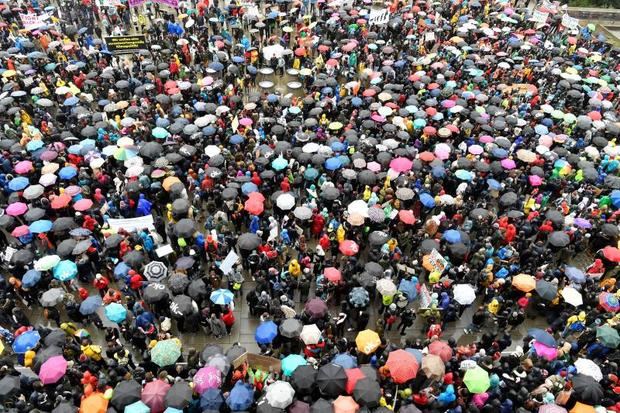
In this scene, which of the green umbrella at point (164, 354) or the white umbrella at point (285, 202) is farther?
the white umbrella at point (285, 202)

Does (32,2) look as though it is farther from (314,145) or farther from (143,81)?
(314,145)

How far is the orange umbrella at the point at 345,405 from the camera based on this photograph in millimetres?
8953

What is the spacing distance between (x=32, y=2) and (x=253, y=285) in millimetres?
23172

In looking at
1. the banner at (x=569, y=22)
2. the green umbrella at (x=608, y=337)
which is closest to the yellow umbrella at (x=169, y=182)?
the green umbrella at (x=608, y=337)

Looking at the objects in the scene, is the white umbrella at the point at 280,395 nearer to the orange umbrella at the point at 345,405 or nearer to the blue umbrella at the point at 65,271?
the orange umbrella at the point at 345,405

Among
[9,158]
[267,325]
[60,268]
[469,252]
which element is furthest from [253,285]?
[9,158]

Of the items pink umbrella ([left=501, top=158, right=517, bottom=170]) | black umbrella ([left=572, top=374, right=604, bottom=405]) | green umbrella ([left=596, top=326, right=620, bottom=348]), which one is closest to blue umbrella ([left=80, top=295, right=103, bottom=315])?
black umbrella ([left=572, top=374, right=604, bottom=405])

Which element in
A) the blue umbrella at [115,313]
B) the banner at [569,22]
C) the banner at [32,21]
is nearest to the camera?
the blue umbrella at [115,313]

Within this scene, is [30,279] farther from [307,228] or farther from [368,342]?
[368,342]

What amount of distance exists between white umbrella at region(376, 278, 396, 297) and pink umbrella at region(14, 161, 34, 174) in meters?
11.5

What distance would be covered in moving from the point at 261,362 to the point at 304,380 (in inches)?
42.2

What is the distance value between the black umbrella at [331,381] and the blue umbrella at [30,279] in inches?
291

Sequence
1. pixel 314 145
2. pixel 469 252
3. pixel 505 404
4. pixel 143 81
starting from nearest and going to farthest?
1. pixel 505 404
2. pixel 469 252
3. pixel 314 145
4. pixel 143 81

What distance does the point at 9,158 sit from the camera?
593 inches
